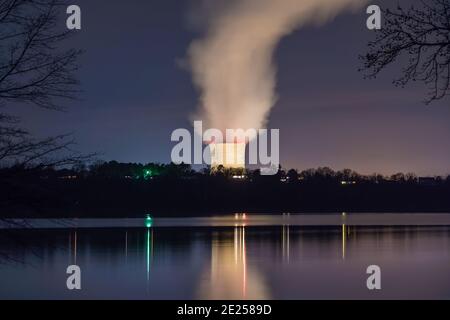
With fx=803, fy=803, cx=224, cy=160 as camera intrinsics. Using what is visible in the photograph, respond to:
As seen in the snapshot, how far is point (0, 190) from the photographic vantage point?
10.1 m

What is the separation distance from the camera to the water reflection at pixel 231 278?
32.1 metres

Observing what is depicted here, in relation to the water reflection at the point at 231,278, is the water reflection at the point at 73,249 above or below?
above

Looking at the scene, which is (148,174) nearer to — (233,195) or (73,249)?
(233,195)

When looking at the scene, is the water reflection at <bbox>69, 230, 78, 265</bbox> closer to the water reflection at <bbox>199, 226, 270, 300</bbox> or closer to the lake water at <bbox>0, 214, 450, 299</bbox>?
the lake water at <bbox>0, 214, 450, 299</bbox>

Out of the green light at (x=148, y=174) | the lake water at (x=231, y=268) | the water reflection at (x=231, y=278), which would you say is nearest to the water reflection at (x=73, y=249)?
the lake water at (x=231, y=268)

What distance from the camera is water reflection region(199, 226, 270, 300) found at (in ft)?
→ 105

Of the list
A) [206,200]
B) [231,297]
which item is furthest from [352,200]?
[231,297]

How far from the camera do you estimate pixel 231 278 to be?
1490 inches

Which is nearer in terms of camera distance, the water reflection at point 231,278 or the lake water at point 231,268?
the lake water at point 231,268

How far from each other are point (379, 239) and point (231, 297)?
113ft

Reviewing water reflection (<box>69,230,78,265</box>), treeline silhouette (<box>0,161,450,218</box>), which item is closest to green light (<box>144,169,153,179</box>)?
treeline silhouette (<box>0,161,450,218</box>)

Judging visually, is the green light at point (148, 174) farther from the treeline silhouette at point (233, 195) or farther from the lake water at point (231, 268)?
the lake water at point (231, 268)

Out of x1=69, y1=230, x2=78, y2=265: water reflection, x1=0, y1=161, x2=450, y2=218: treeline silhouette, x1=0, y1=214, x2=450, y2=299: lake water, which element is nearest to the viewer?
x1=0, y1=214, x2=450, y2=299: lake water
